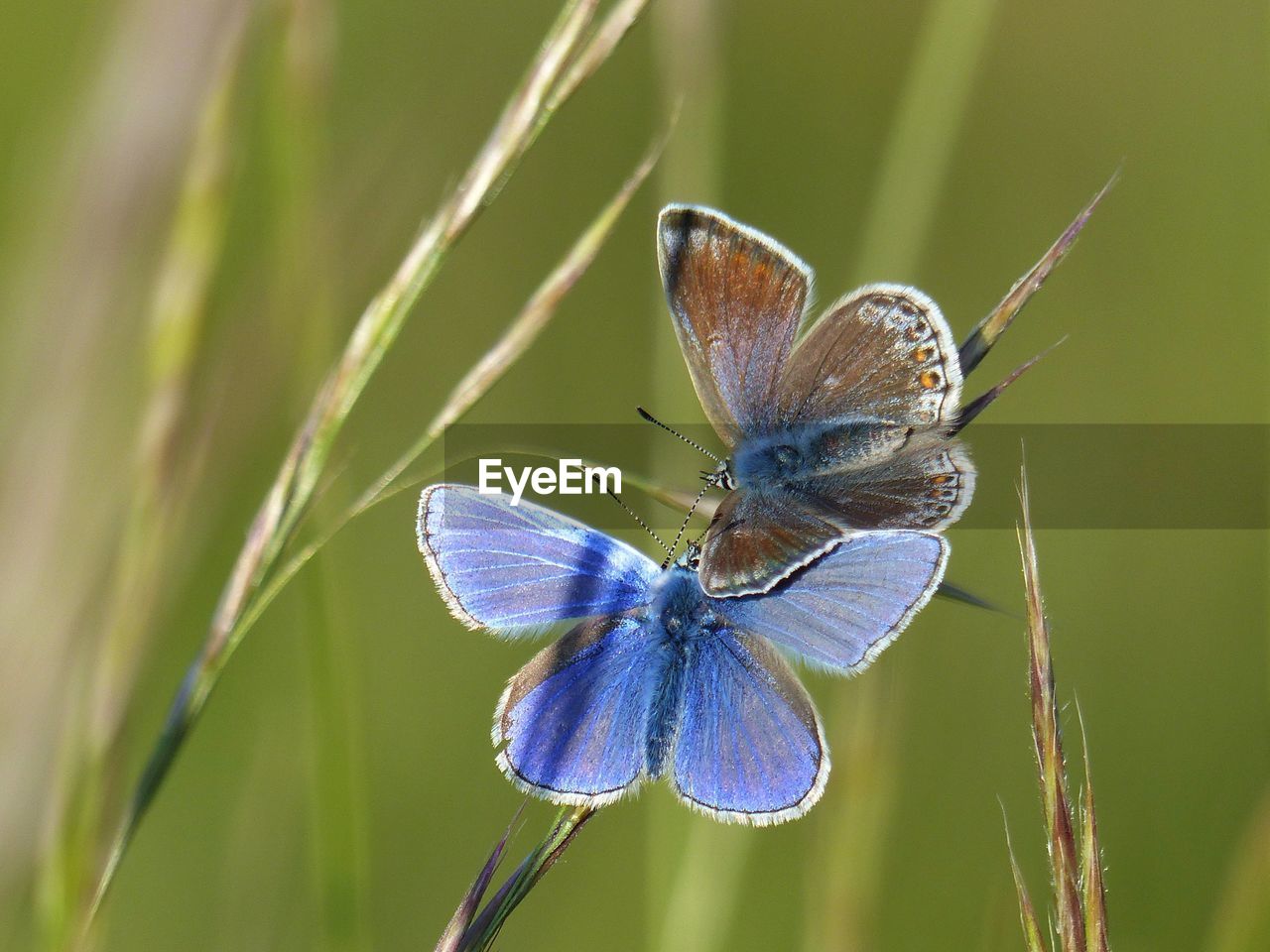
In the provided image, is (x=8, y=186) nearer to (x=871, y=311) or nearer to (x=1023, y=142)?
(x=871, y=311)

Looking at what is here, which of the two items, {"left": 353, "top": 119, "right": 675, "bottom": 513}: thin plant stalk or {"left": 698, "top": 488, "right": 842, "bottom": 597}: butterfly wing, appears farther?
{"left": 698, "top": 488, "right": 842, "bottom": 597}: butterfly wing

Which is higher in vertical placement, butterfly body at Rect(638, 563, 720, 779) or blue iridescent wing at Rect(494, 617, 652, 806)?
butterfly body at Rect(638, 563, 720, 779)

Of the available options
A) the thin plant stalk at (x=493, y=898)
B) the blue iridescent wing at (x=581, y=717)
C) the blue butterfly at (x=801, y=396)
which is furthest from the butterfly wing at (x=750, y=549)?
the thin plant stalk at (x=493, y=898)

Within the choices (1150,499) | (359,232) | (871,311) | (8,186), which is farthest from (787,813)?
(8,186)

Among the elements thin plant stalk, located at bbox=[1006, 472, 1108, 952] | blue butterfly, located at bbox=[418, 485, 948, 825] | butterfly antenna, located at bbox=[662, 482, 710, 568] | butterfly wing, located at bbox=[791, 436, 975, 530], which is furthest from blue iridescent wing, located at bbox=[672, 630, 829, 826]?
thin plant stalk, located at bbox=[1006, 472, 1108, 952]

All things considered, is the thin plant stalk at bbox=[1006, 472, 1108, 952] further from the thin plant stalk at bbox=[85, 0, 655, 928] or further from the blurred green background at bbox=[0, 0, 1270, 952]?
the thin plant stalk at bbox=[85, 0, 655, 928]
